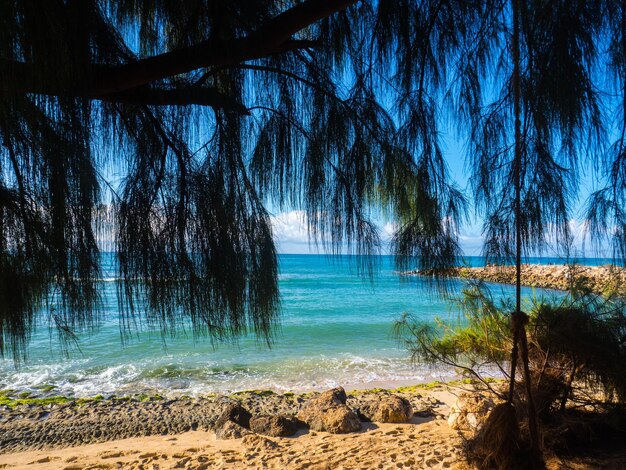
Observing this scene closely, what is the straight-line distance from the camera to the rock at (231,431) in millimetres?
4660

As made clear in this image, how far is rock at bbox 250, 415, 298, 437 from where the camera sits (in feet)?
15.2

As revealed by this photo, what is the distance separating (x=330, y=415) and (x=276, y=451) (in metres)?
0.86

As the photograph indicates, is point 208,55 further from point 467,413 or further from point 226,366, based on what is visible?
point 226,366

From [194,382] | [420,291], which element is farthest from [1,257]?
[194,382]

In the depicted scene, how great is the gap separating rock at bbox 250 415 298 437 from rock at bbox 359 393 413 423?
0.83 m

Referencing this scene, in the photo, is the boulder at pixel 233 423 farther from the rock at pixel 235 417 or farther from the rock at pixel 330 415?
the rock at pixel 330 415

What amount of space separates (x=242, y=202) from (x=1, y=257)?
22.5 inches

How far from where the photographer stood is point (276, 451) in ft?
13.4

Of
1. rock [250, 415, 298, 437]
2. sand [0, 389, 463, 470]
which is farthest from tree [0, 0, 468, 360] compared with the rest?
rock [250, 415, 298, 437]

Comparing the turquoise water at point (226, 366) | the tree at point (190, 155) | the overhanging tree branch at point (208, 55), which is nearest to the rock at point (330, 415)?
the turquoise water at point (226, 366)

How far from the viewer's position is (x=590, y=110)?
1.16m

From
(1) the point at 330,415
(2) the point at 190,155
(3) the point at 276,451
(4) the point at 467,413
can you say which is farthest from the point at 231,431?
(2) the point at 190,155

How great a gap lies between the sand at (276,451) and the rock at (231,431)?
8 cm

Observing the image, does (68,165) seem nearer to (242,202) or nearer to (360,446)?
(242,202)
